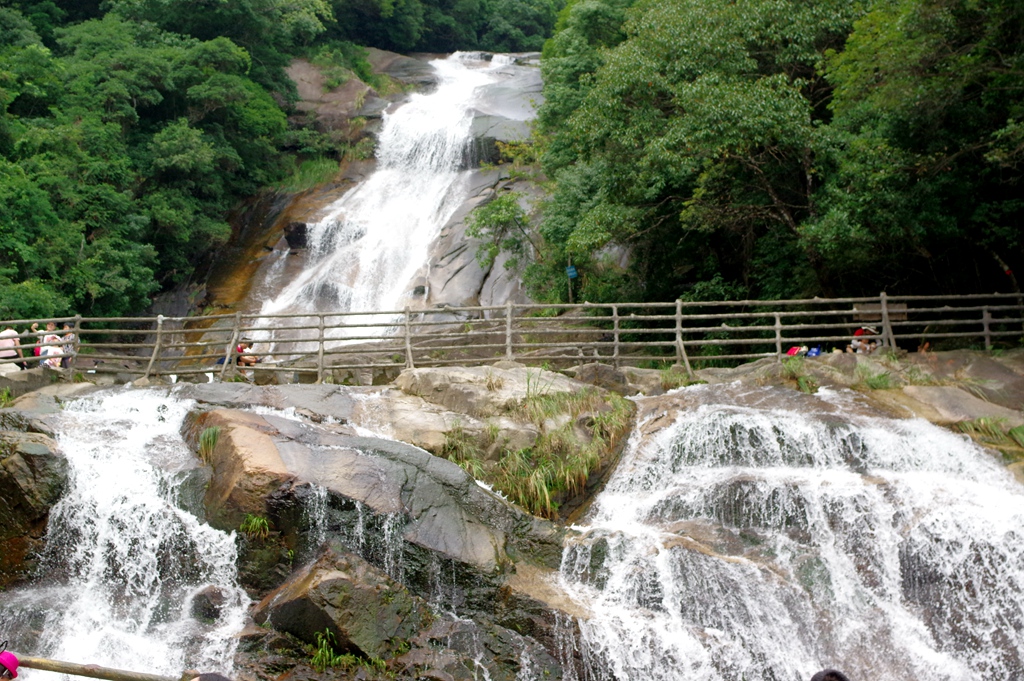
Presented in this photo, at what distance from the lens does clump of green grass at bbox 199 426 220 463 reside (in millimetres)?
10008

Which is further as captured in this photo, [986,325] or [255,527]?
[986,325]

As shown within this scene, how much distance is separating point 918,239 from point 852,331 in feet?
5.96

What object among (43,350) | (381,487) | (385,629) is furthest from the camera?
(43,350)

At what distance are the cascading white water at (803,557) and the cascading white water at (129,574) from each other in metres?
3.74

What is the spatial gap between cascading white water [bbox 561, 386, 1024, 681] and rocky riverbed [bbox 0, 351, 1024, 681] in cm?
48

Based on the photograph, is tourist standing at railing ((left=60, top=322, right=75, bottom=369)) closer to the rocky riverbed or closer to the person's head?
the rocky riverbed

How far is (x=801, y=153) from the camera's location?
15.1 meters

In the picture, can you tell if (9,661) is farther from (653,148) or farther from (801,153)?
(801,153)

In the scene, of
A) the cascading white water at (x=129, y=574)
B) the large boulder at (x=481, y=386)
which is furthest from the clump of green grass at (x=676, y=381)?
the cascading white water at (x=129, y=574)

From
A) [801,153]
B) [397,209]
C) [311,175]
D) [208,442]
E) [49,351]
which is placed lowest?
[49,351]

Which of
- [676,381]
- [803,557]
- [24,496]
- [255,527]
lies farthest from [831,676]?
[676,381]

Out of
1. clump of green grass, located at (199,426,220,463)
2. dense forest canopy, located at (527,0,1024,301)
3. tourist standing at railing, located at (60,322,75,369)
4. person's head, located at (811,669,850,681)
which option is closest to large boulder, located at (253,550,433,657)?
clump of green grass, located at (199,426,220,463)

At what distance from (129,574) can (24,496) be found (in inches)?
55.0

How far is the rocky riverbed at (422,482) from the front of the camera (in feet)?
27.2
